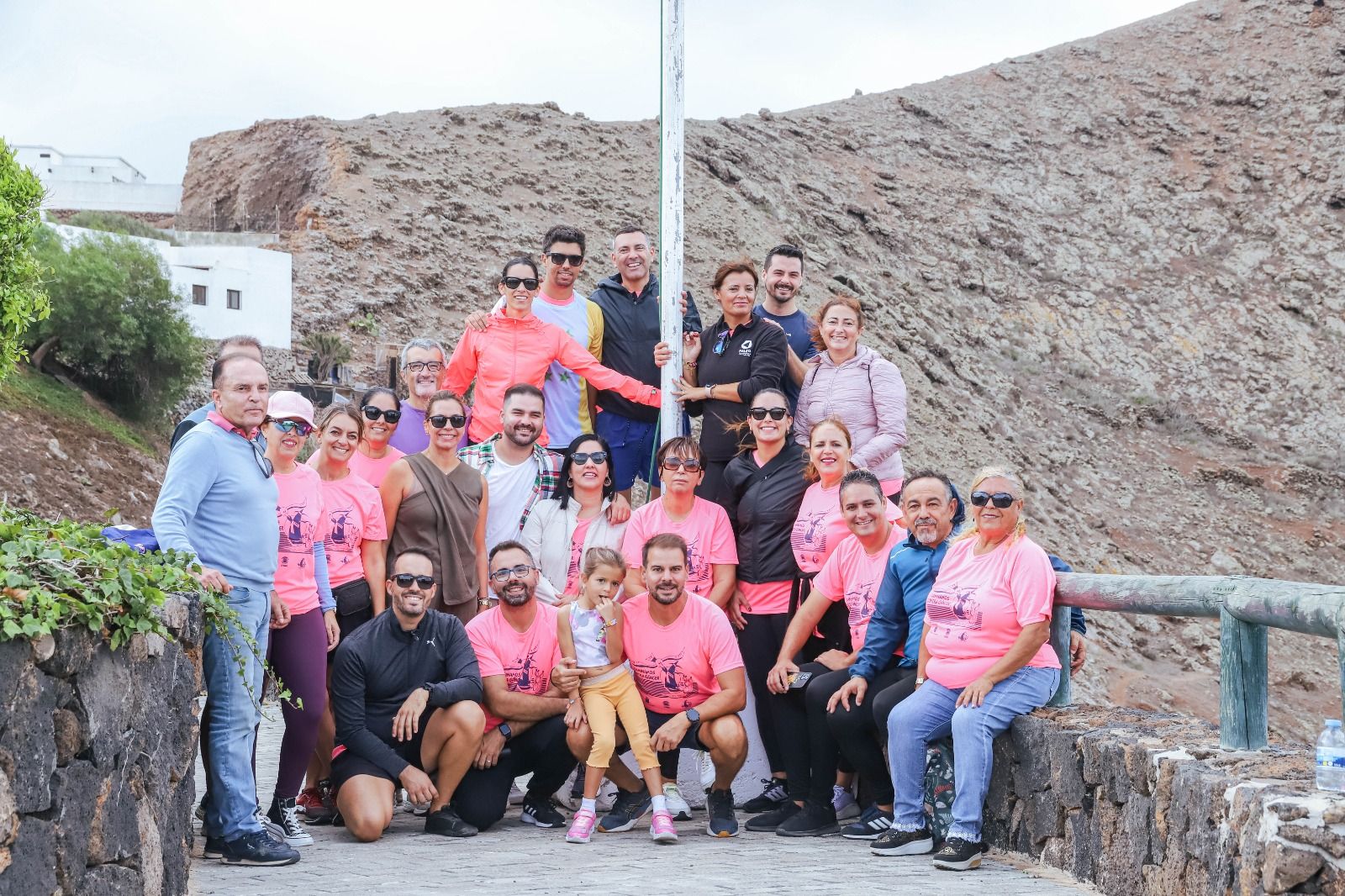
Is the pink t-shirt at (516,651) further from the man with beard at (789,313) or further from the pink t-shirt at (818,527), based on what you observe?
the man with beard at (789,313)

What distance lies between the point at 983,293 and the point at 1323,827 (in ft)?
108

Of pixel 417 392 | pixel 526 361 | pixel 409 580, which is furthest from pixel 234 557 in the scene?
pixel 526 361

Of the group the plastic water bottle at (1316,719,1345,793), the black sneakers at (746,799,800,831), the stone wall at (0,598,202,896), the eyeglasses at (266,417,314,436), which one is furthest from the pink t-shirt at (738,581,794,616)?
the plastic water bottle at (1316,719,1345,793)

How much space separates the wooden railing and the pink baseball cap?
3.47 metres

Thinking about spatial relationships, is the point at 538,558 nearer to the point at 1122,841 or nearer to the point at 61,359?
the point at 1122,841

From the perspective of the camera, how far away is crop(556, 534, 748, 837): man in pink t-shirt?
6695mm

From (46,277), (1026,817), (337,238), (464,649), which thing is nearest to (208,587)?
(464,649)

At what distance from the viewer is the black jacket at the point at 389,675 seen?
652 centimetres

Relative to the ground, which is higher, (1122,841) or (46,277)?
(46,277)

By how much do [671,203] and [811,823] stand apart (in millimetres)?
3546

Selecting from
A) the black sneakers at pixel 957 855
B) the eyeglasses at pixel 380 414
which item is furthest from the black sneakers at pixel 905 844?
the eyeglasses at pixel 380 414

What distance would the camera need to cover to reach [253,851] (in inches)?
221

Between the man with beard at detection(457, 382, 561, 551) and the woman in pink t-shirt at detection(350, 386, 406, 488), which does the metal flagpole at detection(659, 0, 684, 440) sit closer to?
the man with beard at detection(457, 382, 561, 551)

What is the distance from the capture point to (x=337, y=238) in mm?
31828
